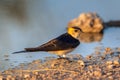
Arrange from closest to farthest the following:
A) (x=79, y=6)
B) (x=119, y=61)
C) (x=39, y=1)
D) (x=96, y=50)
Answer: (x=119, y=61), (x=96, y=50), (x=79, y=6), (x=39, y=1)

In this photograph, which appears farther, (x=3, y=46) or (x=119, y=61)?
(x=3, y=46)

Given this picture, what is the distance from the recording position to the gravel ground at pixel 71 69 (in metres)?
7.70

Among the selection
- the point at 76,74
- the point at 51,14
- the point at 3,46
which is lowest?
the point at 76,74

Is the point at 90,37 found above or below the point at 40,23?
below

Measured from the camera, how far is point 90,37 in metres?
11.5

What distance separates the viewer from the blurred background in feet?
31.5

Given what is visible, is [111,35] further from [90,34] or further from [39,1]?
[39,1]

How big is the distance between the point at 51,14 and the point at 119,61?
6058 mm

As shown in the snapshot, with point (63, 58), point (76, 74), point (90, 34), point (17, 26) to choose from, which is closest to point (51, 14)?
point (17, 26)

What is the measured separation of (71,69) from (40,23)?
534 centimetres

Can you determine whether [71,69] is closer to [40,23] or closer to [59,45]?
[59,45]

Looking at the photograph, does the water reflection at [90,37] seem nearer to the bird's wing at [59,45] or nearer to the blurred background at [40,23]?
the blurred background at [40,23]

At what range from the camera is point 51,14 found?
564 inches

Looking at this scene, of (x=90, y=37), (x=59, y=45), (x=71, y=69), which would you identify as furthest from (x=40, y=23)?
(x=71, y=69)
